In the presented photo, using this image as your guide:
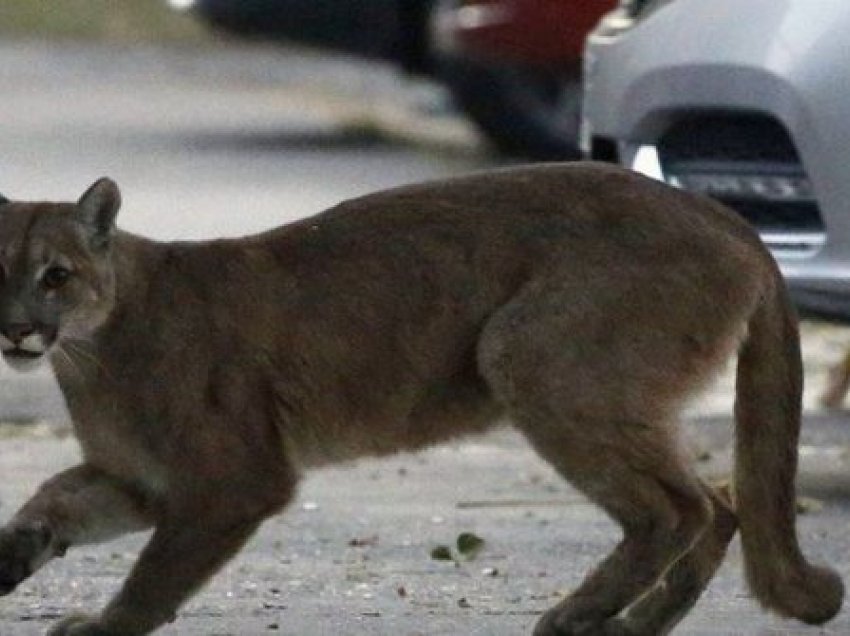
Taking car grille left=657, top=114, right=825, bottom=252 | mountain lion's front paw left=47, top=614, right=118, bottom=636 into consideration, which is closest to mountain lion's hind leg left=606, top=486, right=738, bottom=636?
mountain lion's front paw left=47, top=614, right=118, bottom=636

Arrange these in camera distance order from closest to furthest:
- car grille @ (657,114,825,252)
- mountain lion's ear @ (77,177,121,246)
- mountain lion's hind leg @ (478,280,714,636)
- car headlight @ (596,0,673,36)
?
mountain lion's hind leg @ (478,280,714,636)
mountain lion's ear @ (77,177,121,246)
car grille @ (657,114,825,252)
car headlight @ (596,0,673,36)

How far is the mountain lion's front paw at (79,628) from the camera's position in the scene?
19.5 ft

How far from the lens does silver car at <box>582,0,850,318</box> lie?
→ 7.63 m

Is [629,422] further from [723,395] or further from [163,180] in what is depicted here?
[163,180]

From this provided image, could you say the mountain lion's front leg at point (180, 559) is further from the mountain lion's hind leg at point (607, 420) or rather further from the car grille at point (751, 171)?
the car grille at point (751, 171)

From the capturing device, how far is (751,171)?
8.05m

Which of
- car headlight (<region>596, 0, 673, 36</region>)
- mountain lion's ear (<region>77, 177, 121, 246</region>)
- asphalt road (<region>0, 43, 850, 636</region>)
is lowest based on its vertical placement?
asphalt road (<region>0, 43, 850, 636</region>)

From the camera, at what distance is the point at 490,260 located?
609cm

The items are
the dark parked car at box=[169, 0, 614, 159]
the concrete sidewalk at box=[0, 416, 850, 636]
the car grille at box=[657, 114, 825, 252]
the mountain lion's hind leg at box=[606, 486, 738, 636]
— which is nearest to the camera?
the mountain lion's hind leg at box=[606, 486, 738, 636]

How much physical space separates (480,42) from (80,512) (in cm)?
839

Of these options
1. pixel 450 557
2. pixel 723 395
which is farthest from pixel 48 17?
pixel 450 557

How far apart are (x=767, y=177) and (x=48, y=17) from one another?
1809cm

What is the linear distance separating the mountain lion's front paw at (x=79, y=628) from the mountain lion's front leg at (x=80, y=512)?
0.15 meters

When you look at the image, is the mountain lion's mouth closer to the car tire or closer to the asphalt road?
the asphalt road
